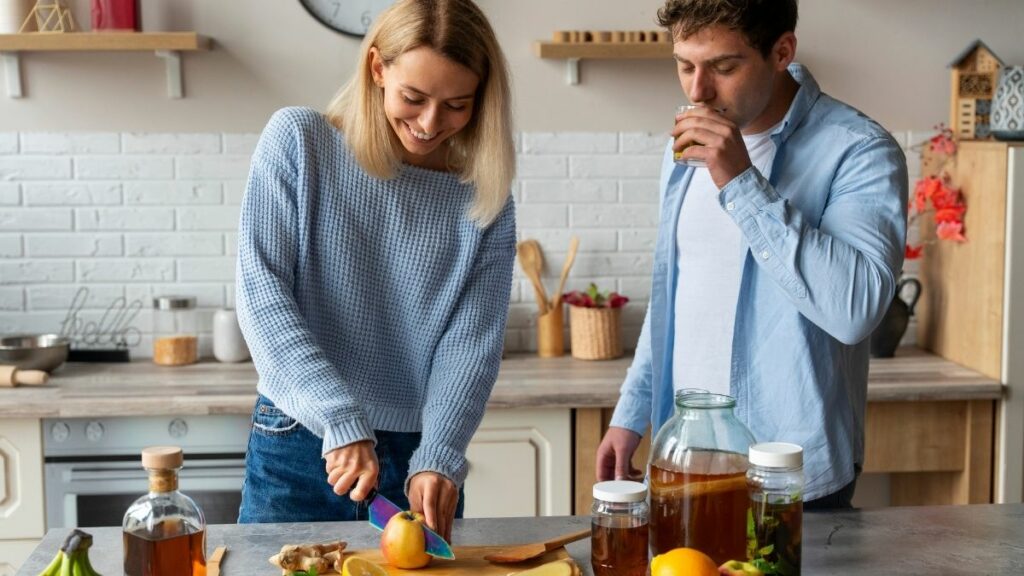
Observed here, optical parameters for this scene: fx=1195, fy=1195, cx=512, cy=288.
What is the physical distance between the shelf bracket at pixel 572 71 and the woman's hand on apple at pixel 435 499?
6.90 ft

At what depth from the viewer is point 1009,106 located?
331 cm

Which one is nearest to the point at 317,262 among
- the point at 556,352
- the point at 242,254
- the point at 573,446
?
the point at 242,254

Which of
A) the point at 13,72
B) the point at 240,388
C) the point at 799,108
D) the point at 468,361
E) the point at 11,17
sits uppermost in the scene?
the point at 11,17

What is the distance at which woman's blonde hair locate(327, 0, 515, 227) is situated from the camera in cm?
186

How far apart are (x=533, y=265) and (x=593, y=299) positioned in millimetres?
220

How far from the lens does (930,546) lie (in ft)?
5.60

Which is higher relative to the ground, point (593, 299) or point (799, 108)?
point (799, 108)

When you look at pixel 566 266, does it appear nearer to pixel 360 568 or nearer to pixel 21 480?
pixel 21 480

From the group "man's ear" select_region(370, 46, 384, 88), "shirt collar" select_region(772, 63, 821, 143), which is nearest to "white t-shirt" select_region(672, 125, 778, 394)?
"shirt collar" select_region(772, 63, 821, 143)

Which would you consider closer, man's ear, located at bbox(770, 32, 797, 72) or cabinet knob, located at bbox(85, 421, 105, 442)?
man's ear, located at bbox(770, 32, 797, 72)

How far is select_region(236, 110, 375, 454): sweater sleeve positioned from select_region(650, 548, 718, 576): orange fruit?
50cm

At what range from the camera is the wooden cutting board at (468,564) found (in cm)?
160

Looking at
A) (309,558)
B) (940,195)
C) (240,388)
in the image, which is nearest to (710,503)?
(309,558)

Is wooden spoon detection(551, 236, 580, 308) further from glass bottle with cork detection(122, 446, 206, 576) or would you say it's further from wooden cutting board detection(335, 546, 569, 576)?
glass bottle with cork detection(122, 446, 206, 576)
